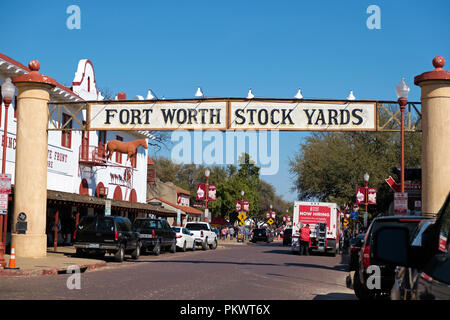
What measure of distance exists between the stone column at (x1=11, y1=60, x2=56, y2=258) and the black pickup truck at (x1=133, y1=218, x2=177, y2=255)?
6471mm

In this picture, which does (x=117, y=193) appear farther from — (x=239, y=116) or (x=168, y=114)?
(x=239, y=116)

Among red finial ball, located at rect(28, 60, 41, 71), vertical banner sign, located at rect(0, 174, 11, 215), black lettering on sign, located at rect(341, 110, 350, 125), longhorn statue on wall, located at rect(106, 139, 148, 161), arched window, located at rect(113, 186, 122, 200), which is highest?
red finial ball, located at rect(28, 60, 41, 71)

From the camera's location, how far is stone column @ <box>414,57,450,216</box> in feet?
63.3

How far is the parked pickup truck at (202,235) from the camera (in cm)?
3922

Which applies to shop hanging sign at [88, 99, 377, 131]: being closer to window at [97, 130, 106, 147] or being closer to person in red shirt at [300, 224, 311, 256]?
person in red shirt at [300, 224, 311, 256]

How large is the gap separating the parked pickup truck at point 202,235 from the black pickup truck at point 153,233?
24.0ft

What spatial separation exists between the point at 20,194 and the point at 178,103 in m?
6.99

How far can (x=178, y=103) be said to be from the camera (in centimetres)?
2247

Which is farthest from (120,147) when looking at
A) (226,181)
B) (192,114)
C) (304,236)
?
(226,181)

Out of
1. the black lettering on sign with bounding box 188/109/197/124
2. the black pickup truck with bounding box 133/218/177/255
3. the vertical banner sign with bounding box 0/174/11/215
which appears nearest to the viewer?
the vertical banner sign with bounding box 0/174/11/215

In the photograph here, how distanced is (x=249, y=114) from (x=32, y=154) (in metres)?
8.49

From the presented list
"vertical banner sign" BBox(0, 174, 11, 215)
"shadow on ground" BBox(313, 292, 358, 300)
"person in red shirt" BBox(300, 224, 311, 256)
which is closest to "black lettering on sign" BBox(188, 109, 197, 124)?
"vertical banner sign" BBox(0, 174, 11, 215)

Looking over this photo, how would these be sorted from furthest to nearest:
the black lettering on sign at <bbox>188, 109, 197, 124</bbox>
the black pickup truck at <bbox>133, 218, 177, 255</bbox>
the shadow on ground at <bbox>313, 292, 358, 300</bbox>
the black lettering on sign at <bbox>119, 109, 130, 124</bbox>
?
the black pickup truck at <bbox>133, 218, 177, 255</bbox>
the black lettering on sign at <bbox>119, 109, 130, 124</bbox>
the black lettering on sign at <bbox>188, 109, 197, 124</bbox>
the shadow on ground at <bbox>313, 292, 358, 300</bbox>
